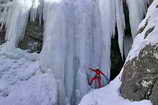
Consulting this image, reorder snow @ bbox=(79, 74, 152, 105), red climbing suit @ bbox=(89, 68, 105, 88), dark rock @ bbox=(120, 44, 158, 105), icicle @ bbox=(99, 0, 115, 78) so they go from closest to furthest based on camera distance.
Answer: dark rock @ bbox=(120, 44, 158, 105) → snow @ bbox=(79, 74, 152, 105) → red climbing suit @ bbox=(89, 68, 105, 88) → icicle @ bbox=(99, 0, 115, 78)

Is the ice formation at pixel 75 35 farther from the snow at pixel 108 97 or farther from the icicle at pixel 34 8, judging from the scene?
the snow at pixel 108 97

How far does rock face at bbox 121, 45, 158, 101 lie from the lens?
4.70m

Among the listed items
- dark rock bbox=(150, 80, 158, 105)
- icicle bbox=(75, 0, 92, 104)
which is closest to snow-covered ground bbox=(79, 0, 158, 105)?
dark rock bbox=(150, 80, 158, 105)

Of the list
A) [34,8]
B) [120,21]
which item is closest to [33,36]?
[34,8]

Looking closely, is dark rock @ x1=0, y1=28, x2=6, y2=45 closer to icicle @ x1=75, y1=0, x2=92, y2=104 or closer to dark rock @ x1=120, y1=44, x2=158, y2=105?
icicle @ x1=75, y1=0, x2=92, y2=104

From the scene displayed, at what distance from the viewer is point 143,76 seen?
4875mm

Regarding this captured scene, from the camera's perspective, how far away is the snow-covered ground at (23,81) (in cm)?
708

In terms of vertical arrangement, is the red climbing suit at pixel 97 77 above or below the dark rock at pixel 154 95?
below

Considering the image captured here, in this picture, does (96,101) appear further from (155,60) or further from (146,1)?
(146,1)

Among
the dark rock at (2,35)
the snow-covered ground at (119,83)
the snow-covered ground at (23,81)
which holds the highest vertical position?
the snow-covered ground at (119,83)

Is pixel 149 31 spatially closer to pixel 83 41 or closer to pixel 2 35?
pixel 83 41

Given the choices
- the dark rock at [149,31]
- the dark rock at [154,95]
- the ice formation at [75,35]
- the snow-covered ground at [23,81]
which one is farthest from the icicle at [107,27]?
the dark rock at [154,95]

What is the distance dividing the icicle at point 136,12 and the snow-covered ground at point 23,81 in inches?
95.5

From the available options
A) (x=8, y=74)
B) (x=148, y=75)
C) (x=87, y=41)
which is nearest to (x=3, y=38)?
(x=8, y=74)
